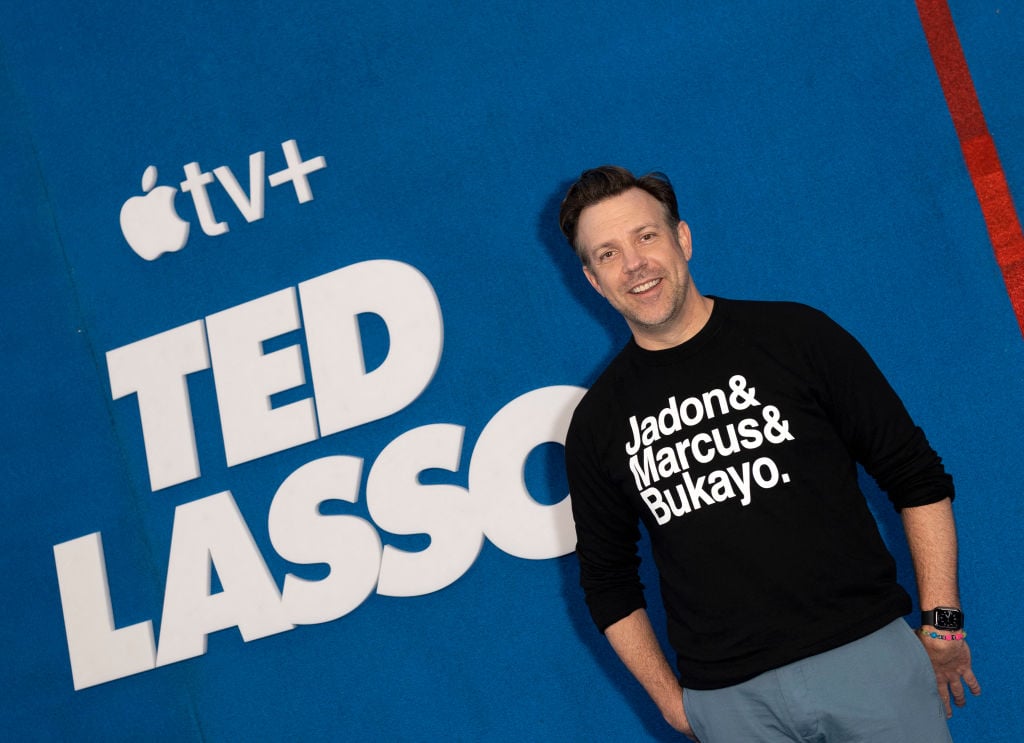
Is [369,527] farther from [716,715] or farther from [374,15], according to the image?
[374,15]

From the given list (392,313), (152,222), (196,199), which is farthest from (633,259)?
(152,222)

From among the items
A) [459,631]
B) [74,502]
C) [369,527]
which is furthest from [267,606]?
[74,502]

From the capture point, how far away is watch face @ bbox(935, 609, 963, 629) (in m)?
1.64

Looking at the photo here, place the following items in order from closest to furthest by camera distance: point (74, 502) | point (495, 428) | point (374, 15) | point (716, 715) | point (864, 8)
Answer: point (716, 715) < point (864, 8) < point (495, 428) < point (374, 15) < point (74, 502)

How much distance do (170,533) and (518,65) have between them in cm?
149

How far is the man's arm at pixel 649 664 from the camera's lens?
1.79 metres

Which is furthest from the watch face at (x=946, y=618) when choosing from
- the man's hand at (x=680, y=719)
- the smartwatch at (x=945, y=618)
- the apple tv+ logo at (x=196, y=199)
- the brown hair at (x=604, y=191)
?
the apple tv+ logo at (x=196, y=199)

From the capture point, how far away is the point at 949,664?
170cm

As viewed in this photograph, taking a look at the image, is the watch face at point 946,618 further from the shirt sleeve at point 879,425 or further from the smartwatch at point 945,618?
the shirt sleeve at point 879,425

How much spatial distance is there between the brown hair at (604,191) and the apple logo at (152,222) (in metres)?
1.27

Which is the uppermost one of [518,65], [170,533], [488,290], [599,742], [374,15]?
[374,15]

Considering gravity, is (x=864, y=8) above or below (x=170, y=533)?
above

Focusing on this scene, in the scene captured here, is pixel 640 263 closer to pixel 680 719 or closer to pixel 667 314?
pixel 667 314

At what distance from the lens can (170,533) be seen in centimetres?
269
